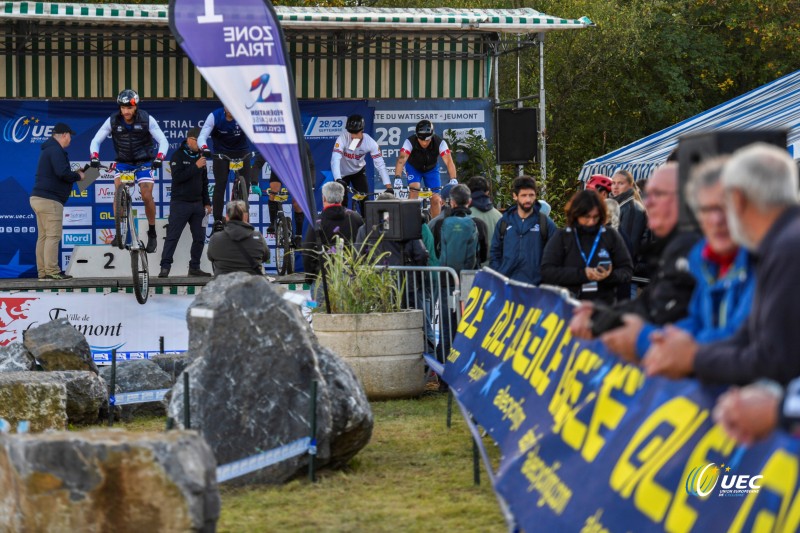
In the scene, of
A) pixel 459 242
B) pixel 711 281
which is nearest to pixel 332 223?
pixel 459 242

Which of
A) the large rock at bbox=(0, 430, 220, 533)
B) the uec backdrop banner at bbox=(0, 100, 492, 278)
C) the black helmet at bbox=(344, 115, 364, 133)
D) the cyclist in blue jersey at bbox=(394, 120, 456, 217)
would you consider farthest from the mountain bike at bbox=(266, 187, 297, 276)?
the large rock at bbox=(0, 430, 220, 533)

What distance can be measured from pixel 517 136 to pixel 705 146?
47.9 feet

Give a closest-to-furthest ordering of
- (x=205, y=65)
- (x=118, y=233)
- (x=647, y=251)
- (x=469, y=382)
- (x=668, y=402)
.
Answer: (x=668, y=402)
(x=647, y=251)
(x=469, y=382)
(x=205, y=65)
(x=118, y=233)

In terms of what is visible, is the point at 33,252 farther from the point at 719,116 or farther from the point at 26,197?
the point at 719,116

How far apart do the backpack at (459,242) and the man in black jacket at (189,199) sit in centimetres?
510

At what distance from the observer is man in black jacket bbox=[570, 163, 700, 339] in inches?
177

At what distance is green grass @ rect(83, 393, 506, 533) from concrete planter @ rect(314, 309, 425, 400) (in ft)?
5.61

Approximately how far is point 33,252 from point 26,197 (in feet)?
2.82

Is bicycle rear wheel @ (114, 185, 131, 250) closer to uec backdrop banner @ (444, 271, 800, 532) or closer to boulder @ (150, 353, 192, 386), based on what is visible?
boulder @ (150, 353, 192, 386)

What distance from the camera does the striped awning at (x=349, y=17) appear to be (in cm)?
1723

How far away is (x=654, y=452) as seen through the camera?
4.10 metres

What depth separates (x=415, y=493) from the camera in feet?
25.6

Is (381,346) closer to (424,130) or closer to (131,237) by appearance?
(131,237)

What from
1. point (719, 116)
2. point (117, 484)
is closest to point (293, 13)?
point (719, 116)
